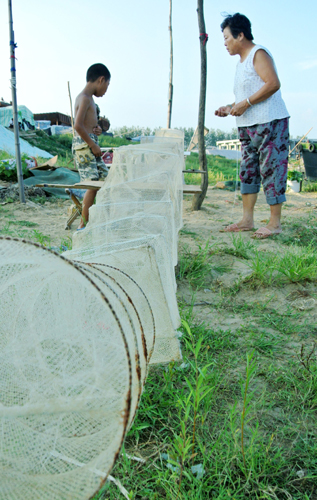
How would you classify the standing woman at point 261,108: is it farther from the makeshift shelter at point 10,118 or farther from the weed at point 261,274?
the makeshift shelter at point 10,118

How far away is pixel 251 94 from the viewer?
355 centimetres

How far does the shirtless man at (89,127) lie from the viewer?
12.3 feet

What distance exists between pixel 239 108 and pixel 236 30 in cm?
72

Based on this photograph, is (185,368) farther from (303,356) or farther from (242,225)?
(242,225)

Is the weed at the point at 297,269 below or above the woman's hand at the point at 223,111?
below

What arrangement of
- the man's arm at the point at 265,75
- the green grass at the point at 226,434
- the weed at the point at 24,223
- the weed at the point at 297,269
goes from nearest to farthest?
the green grass at the point at 226,434
the weed at the point at 297,269
the man's arm at the point at 265,75
the weed at the point at 24,223

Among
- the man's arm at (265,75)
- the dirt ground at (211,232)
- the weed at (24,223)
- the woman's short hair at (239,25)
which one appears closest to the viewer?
the dirt ground at (211,232)

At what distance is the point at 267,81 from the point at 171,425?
3118mm

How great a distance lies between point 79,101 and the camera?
12.4 feet

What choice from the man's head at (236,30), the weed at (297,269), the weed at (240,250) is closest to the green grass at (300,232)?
the weed at (240,250)

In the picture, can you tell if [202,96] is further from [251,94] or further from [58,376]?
[58,376]

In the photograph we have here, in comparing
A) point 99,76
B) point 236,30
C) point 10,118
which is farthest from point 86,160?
point 10,118

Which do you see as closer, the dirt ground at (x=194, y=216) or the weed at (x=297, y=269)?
the weed at (x=297, y=269)

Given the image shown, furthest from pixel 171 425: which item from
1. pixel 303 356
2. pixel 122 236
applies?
pixel 122 236
